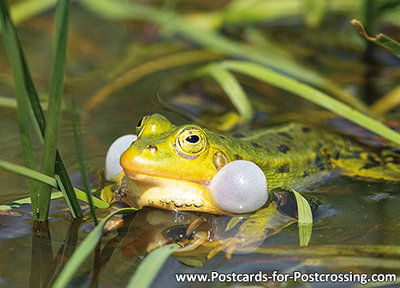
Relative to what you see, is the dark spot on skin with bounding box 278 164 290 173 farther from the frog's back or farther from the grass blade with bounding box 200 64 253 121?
the grass blade with bounding box 200 64 253 121

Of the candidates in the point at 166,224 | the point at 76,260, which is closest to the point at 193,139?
the point at 166,224

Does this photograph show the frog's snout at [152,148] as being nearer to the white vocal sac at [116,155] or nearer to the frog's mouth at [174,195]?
the frog's mouth at [174,195]

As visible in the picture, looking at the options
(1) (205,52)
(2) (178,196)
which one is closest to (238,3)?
(1) (205,52)

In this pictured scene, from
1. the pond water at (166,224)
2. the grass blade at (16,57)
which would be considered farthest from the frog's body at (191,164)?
the grass blade at (16,57)

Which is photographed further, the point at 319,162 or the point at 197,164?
the point at 319,162

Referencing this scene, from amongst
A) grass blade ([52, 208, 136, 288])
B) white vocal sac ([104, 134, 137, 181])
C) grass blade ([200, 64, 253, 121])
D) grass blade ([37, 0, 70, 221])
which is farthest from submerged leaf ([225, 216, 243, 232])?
grass blade ([200, 64, 253, 121])

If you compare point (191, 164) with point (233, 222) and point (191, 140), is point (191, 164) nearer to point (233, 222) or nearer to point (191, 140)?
point (191, 140)
